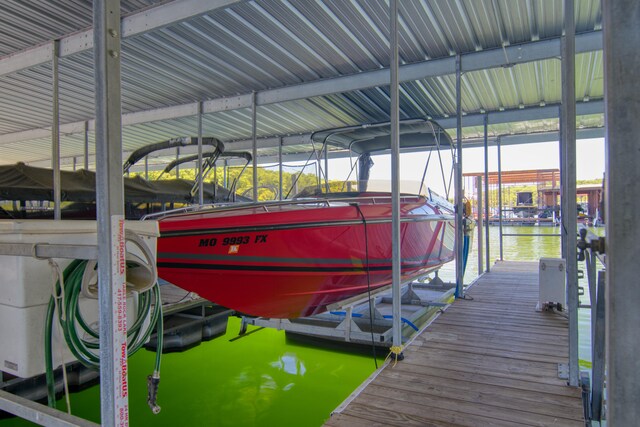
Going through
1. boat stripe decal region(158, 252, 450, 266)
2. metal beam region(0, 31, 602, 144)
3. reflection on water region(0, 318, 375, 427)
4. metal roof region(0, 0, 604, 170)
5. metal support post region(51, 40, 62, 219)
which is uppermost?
metal roof region(0, 0, 604, 170)

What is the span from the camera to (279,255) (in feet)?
10.9

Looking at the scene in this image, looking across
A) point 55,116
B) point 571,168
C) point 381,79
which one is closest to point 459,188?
point 381,79

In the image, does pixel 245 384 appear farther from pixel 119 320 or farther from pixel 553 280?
pixel 553 280

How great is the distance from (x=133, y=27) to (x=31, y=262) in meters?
3.00

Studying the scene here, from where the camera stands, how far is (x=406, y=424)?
6.94ft

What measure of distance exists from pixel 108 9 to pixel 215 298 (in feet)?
8.01

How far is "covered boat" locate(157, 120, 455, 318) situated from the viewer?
3193 millimetres

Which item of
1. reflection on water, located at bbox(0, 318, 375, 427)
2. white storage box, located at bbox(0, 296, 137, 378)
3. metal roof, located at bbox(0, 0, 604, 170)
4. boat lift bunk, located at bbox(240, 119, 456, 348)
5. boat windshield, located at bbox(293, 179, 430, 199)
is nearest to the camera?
white storage box, located at bbox(0, 296, 137, 378)

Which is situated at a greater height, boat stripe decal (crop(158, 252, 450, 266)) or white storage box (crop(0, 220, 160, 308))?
white storage box (crop(0, 220, 160, 308))

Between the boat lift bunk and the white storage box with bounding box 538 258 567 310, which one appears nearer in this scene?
the white storage box with bounding box 538 258 567 310

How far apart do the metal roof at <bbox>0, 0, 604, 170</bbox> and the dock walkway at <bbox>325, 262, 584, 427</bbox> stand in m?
2.90

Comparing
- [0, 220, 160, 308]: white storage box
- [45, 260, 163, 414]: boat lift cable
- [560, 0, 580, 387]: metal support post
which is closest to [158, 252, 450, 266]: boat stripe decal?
[45, 260, 163, 414]: boat lift cable

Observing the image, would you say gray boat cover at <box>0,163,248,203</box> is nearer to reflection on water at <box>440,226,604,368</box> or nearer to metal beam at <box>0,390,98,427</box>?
metal beam at <box>0,390,98,427</box>

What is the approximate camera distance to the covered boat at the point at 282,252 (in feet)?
10.5
